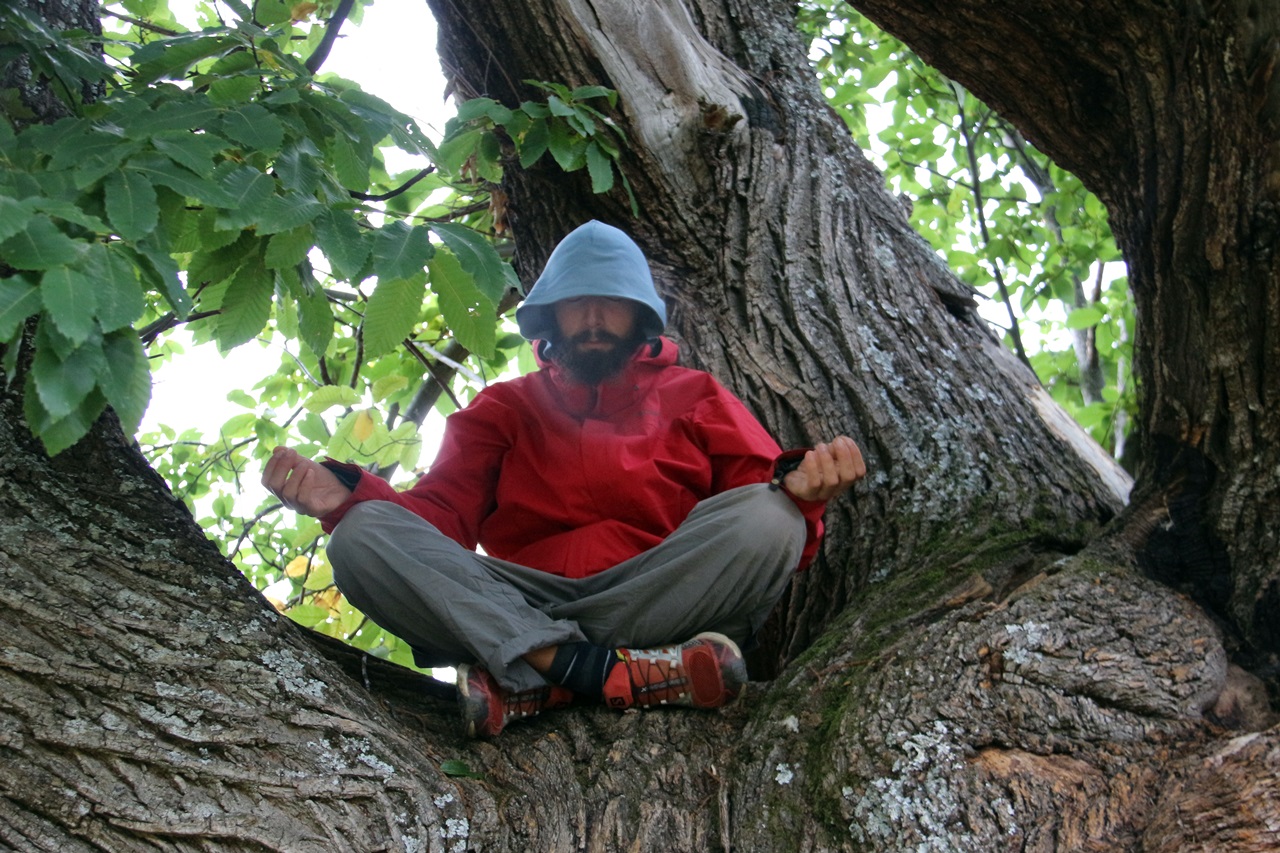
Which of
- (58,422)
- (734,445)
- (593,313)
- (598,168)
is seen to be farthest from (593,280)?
(58,422)

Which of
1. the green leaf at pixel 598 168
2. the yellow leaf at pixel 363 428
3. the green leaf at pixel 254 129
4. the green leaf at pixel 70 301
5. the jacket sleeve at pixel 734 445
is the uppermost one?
the green leaf at pixel 598 168

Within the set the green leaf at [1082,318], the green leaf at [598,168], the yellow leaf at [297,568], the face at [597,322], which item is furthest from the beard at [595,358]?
the yellow leaf at [297,568]

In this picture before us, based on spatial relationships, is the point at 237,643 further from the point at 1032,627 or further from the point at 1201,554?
the point at 1201,554

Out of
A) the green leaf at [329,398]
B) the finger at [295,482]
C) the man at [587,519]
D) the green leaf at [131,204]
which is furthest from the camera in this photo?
the green leaf at [329,398]

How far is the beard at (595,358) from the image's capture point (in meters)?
3.04

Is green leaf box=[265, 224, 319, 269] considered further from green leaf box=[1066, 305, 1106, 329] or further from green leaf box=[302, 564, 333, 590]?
green leaf box=[1066, 305, 1106, 329]

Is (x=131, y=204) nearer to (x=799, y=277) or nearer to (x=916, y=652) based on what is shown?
(x=916, y=652)

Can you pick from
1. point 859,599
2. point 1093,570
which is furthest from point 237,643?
point 1093,570

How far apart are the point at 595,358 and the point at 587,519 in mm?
475

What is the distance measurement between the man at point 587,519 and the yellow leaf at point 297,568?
2315mm

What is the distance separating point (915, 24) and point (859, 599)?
48.8 inches

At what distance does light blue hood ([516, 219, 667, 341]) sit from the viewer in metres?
2.97

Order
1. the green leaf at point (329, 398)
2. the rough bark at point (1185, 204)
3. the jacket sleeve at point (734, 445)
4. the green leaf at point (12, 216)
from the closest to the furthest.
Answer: the green leaf at point (12, 216) < the rough bark at point (1185, 204) < the jacket sleeve at point (734, 445) < the green leaf at point (329, 398)

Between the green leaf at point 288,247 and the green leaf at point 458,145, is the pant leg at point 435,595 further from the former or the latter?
the green leaf at point 458,145
